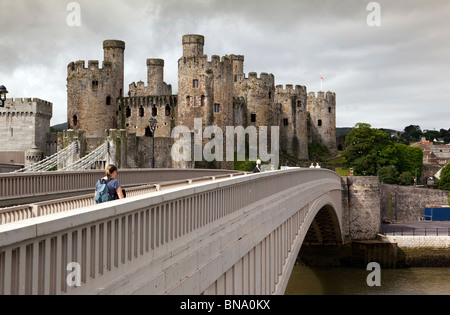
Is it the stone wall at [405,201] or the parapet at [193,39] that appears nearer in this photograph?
the stone wall at [405,201]

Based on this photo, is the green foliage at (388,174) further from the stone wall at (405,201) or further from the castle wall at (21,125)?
the castle wall at (21,125)

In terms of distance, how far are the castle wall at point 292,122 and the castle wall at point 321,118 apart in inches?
299

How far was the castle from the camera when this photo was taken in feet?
179

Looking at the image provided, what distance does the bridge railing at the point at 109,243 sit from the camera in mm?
3805

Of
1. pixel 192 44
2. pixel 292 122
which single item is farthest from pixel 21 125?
pixel 292 122

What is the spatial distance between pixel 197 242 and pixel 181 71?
4977cm

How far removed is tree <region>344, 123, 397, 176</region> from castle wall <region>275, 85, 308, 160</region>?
19.5ft

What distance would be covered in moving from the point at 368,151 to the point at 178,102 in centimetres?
2902

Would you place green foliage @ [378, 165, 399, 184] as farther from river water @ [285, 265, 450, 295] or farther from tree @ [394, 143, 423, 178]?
river water @ [285, 265, 450, 295]

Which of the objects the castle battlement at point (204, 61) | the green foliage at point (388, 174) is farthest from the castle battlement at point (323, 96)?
the castle battlement at point (204, 61)
